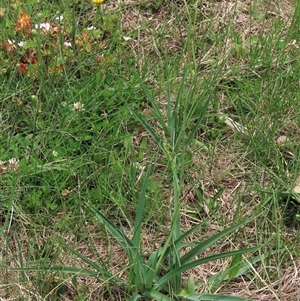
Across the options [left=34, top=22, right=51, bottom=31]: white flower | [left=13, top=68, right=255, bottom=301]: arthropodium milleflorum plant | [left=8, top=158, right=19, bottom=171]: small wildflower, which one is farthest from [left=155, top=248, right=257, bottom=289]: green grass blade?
[left=34, top=22, right=51, bottom=31]: white flower

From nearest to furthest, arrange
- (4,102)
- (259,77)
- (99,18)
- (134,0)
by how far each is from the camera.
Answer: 1. (4,102)
2. (259,77)
3. (99,18)
4. (134,0)

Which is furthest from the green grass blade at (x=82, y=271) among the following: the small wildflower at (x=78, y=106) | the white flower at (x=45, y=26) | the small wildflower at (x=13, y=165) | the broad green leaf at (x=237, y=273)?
the white flower at (x=45, y=26)

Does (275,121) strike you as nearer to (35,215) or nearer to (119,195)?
(119,195)

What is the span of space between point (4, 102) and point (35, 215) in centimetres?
56

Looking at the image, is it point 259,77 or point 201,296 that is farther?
point 259,77

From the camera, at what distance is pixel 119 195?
2117 millimetres

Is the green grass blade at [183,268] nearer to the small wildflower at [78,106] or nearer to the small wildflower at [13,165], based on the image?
the small wildflower at [13,165]

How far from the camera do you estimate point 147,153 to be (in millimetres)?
2359

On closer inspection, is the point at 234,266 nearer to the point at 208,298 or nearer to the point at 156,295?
the point at 208,298

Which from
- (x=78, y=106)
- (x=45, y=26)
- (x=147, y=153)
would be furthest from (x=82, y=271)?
(x=45, y=26)

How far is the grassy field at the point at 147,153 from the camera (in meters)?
1.92

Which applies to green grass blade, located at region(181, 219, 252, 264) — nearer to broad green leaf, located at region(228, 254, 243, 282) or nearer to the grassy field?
the grassy field

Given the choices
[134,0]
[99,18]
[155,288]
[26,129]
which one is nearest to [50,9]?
[99,18]

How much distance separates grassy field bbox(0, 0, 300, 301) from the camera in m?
1.92
